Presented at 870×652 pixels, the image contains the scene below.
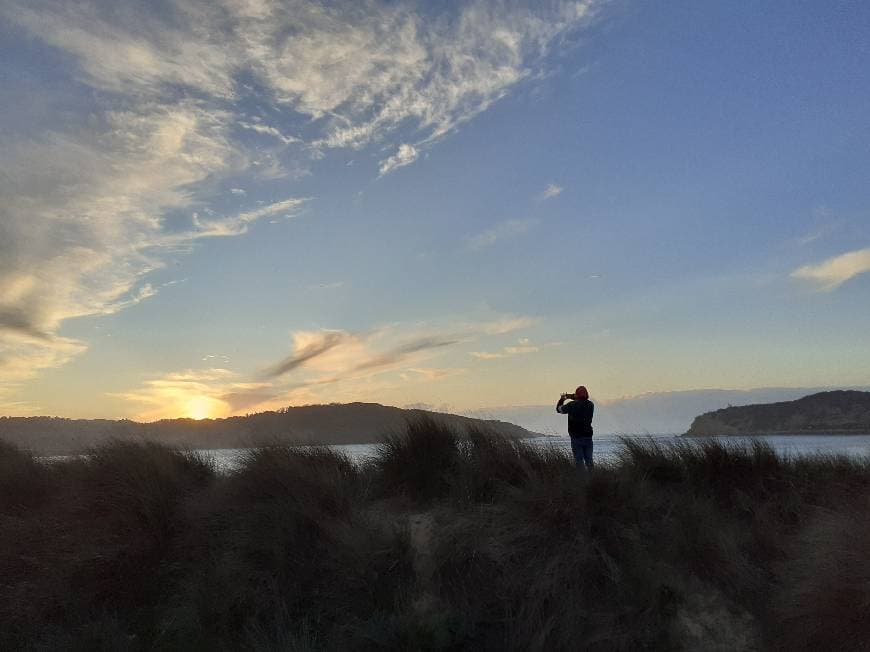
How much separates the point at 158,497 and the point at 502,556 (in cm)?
664

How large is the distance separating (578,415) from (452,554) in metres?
5.80

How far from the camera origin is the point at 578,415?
14.3m

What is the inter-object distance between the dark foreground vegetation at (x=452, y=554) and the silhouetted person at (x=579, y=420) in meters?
0.96

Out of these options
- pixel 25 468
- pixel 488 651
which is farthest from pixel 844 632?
pixel 25 468

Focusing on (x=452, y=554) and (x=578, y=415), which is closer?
(x=452, y=554)

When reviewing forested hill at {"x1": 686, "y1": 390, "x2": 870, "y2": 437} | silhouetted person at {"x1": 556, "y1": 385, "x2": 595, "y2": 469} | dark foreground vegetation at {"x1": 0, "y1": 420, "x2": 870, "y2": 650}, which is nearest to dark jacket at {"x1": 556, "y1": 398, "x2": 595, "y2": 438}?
silhouetted person at {"x1": 556, "y1": 385, "x2": 595, "y2": 469}

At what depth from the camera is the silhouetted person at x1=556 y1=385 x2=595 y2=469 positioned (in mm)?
13570

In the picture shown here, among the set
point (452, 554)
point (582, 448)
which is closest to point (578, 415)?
point (582, 448)

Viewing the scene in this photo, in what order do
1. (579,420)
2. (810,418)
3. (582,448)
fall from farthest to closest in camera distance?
(810,418) < (579,420) < (582,448)

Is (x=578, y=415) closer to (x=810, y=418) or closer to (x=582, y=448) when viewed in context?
(x=582, y=448)

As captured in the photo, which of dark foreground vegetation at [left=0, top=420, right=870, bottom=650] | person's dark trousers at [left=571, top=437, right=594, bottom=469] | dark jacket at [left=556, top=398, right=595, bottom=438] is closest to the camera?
dark foreground vegetation at [left=0, top=420, right=870, bottom=650]

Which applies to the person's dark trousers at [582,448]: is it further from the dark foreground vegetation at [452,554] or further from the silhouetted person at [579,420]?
the dark foreground vegetation at [452,554]

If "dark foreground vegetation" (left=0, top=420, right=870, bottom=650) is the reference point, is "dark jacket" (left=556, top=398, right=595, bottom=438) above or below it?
above

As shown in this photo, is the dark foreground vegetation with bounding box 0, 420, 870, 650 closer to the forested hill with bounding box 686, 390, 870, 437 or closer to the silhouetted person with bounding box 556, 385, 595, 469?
the silhouetted person with bounding box 556, 385, 595, 469
